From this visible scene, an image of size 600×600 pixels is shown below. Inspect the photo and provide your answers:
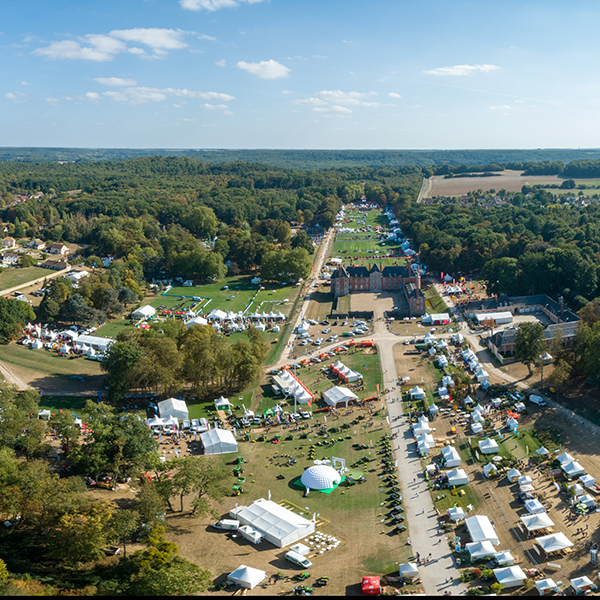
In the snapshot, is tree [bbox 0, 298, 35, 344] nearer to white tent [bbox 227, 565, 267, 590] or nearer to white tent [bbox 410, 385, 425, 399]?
white tent [bbox 227, 565, 267, 590]

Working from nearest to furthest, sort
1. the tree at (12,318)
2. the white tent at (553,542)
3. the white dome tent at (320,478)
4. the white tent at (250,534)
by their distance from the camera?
the white tent at (553,542) < the white tent at (250,534) < the white dome tent at (320,478) < the tree at (12,318)

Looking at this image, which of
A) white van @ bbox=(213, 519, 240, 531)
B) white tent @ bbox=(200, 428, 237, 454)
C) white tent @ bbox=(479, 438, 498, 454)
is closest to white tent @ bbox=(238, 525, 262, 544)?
white van @ bbox=(213, 519, 240, 531)

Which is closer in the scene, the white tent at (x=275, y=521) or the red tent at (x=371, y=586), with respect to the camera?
the red tent at (x=371, y=586)

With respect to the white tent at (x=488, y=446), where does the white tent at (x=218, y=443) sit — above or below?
below

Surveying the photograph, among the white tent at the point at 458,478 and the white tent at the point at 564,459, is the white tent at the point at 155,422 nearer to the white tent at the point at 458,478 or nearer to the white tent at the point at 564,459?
the white tent at the point at 458,478

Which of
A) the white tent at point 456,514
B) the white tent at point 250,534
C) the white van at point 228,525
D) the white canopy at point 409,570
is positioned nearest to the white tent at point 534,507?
the white tent at point 456,514

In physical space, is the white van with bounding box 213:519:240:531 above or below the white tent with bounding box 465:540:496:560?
below

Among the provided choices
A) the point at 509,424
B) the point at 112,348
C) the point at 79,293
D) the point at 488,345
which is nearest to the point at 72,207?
the point at 79,293

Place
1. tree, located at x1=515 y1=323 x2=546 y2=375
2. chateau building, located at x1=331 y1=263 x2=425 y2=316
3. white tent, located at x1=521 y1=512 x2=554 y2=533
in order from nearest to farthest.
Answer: white tent, located at x1=521 y1=512 x2=554 y2=533 → tree, located at x1=515 y1=323 x2=546 y2=375 → chateau building, located at x1=331 y1=263 x2=425 y2=316
